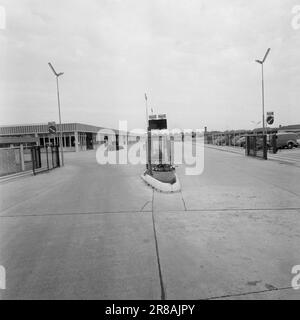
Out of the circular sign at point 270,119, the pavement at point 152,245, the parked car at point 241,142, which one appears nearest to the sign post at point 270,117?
the circular sign at point 270,119

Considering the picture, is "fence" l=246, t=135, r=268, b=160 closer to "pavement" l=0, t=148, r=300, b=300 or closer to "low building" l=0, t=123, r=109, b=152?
"pavement" l=0, t=148, r=300, b=300

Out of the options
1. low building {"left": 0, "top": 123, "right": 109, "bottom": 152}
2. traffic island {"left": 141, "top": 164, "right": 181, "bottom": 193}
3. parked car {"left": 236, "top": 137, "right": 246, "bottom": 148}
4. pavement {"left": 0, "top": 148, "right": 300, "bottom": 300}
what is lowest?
pavement {"left": 0, "top": 148, "right": 300, "bottom": 300}

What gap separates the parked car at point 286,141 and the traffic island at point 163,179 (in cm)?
1968

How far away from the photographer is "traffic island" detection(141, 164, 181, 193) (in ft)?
29.3

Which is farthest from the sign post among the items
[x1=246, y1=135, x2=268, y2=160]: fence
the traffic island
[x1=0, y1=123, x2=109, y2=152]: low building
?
[x1=0, y1=123, x2=109, y2=152]: low building

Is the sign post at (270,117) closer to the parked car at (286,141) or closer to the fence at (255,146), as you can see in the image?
the fence at (255,146)

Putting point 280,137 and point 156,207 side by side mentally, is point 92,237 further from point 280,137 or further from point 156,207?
point 280,137

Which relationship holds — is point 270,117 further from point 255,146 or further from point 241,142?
point 241,142

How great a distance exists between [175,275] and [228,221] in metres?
2.53

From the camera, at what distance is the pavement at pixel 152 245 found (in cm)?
327

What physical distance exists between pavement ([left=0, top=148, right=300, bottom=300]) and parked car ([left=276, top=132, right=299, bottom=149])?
21.8m

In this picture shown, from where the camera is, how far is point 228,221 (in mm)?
5680

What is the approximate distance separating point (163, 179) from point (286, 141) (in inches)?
888
